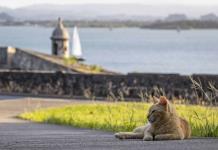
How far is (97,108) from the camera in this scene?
2752 centimetres

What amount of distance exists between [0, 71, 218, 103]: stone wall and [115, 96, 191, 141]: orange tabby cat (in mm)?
23434

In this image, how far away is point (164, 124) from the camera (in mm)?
11508

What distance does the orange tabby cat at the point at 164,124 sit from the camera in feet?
37.0

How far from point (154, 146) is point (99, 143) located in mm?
1091

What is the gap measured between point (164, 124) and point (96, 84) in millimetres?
27558

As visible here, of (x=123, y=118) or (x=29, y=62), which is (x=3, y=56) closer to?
(x=29, y=62)

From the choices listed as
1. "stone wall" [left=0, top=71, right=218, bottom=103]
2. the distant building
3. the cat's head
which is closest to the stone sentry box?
the distant building

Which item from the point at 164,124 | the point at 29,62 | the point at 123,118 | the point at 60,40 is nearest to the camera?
the point at 164,124

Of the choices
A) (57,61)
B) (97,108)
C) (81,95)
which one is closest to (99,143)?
(97,108)

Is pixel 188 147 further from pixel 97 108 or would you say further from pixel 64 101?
pixel 64 101

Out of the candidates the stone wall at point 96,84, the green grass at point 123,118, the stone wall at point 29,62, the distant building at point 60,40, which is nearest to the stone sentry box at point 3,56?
the stone wall at point 29,62

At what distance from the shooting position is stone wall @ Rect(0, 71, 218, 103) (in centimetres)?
3700

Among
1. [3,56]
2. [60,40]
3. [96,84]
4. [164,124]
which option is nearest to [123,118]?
[164,124]

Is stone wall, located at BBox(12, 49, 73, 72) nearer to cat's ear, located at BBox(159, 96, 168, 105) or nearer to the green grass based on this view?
the green grass
